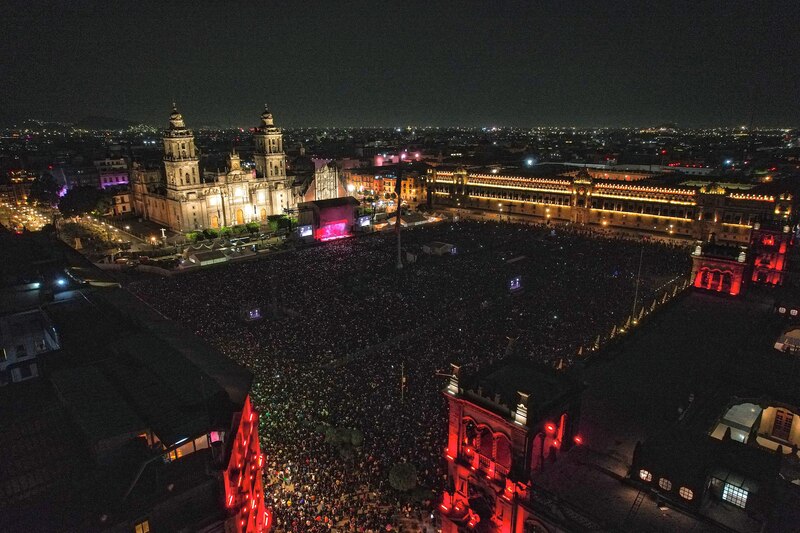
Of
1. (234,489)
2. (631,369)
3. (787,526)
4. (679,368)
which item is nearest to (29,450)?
(234,489)

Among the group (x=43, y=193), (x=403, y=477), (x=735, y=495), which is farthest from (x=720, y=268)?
(x=43, y=193)

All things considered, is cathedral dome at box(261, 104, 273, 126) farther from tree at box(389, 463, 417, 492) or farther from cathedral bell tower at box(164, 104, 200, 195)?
tree at box(389, 463, 417, 492)

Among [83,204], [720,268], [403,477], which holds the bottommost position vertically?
[403,477]

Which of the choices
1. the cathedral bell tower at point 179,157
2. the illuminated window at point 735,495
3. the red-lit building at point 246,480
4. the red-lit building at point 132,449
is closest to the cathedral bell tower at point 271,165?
the cathedral bell tower at point 179,157

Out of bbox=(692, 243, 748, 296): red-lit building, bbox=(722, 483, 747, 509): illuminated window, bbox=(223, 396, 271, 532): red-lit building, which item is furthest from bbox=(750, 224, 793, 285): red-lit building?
bbox=(223, 396, 271, 532): red-lit building

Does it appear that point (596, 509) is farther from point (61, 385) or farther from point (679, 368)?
point (61, 385)

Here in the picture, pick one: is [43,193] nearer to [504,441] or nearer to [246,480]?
[246,480]

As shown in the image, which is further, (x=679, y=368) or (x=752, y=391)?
(x=679, y=368)

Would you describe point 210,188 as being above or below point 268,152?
below
